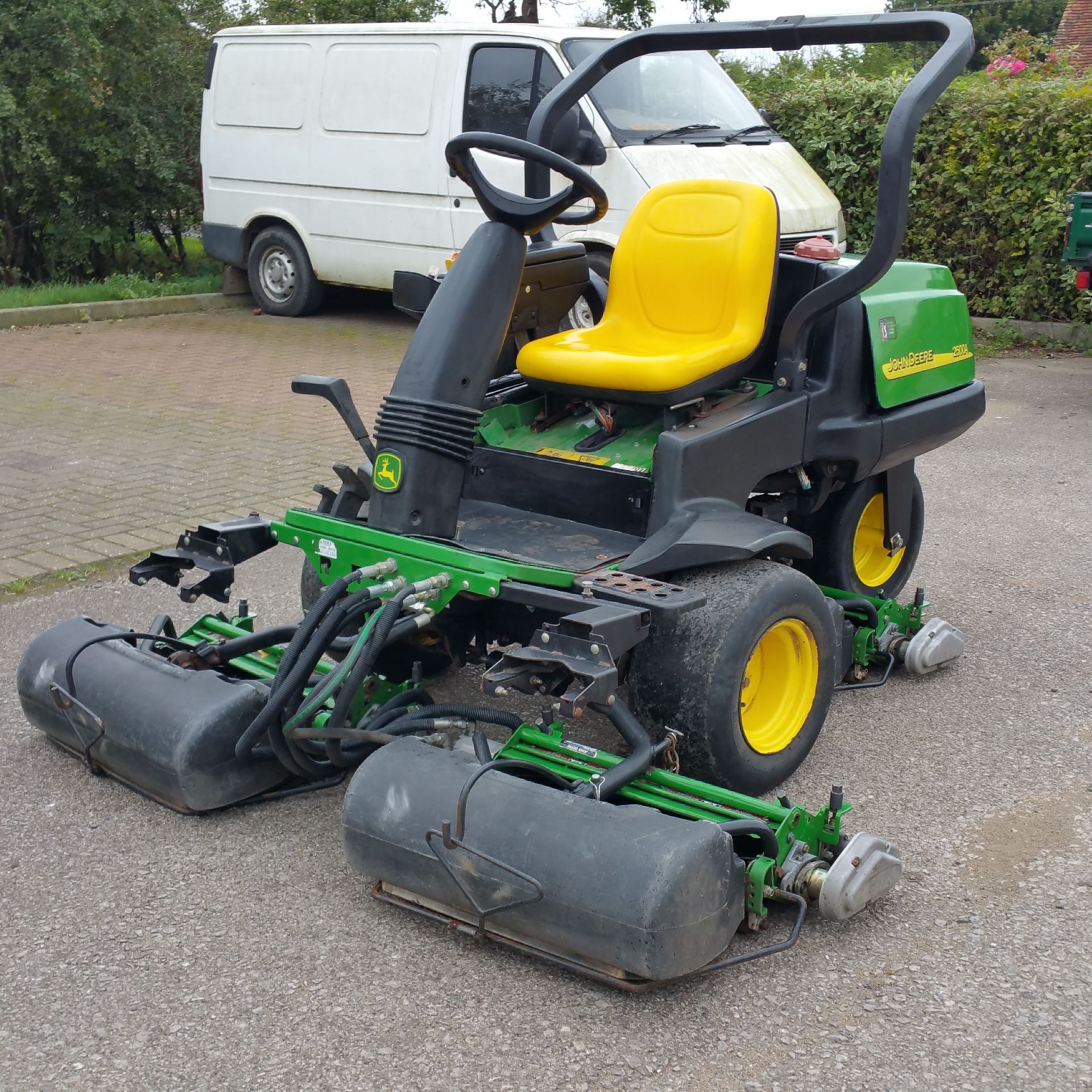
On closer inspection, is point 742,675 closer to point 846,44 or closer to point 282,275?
point 846,44

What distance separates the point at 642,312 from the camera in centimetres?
422

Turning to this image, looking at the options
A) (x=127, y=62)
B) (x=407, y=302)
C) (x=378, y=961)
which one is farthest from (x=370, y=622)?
(x=127, y=62)

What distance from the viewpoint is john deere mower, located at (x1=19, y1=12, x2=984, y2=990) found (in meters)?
2.84

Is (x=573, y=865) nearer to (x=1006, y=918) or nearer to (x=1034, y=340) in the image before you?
(x=1006, y=918)

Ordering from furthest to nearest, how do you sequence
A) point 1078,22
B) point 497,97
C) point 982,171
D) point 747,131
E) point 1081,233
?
point 1078,22 < point 982,171 < point 497,97 < point 747,131 < point 1081,233

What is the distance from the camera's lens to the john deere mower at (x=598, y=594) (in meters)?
2.84

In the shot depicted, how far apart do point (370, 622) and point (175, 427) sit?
489 centimetres

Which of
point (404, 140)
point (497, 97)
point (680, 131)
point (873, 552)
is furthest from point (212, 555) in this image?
point (404, 140)

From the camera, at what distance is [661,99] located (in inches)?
362

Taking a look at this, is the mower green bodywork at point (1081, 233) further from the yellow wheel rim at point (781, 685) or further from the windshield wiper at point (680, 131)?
the yellow wheel rim at point (781, 685)

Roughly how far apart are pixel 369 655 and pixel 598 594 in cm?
58

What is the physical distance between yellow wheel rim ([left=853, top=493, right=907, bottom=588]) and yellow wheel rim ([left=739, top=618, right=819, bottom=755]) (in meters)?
1.22

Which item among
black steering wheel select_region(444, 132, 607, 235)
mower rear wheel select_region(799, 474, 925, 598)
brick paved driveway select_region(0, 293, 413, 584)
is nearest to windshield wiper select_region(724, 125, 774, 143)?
brick paved driveway select_region(0, 293, 413, 584)

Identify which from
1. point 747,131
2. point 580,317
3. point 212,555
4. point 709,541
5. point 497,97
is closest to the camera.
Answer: point 709,541
